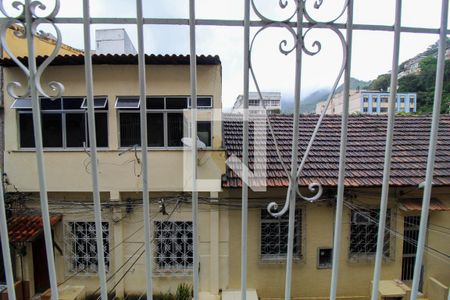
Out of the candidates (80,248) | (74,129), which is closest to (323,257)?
(80,248)

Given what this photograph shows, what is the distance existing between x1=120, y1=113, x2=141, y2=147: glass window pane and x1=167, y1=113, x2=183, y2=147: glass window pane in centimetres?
72

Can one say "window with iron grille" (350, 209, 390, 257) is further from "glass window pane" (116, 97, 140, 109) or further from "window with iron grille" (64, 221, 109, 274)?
"window with iron grille" (64, 221, 109, 274)

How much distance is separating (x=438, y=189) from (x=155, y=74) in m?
6.99

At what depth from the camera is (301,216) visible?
6414 mm

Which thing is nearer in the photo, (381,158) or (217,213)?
(217,213)

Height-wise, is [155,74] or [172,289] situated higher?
[155,74]

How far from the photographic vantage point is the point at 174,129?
599cm

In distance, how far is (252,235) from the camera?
6.34 metres

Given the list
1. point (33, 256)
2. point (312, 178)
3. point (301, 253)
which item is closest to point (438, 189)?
point (312, 178)

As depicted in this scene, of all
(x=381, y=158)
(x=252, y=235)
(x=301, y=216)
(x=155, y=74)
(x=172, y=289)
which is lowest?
(x=172, y=289)

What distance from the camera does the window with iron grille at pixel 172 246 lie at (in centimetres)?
625

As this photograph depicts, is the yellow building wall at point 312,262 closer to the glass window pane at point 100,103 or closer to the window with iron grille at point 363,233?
the window with iron grille at point 363,233

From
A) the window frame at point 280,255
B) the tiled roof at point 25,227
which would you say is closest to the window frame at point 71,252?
the tiled roof at point 25,227

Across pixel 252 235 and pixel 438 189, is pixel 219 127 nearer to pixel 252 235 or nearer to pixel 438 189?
pixel 252 235
